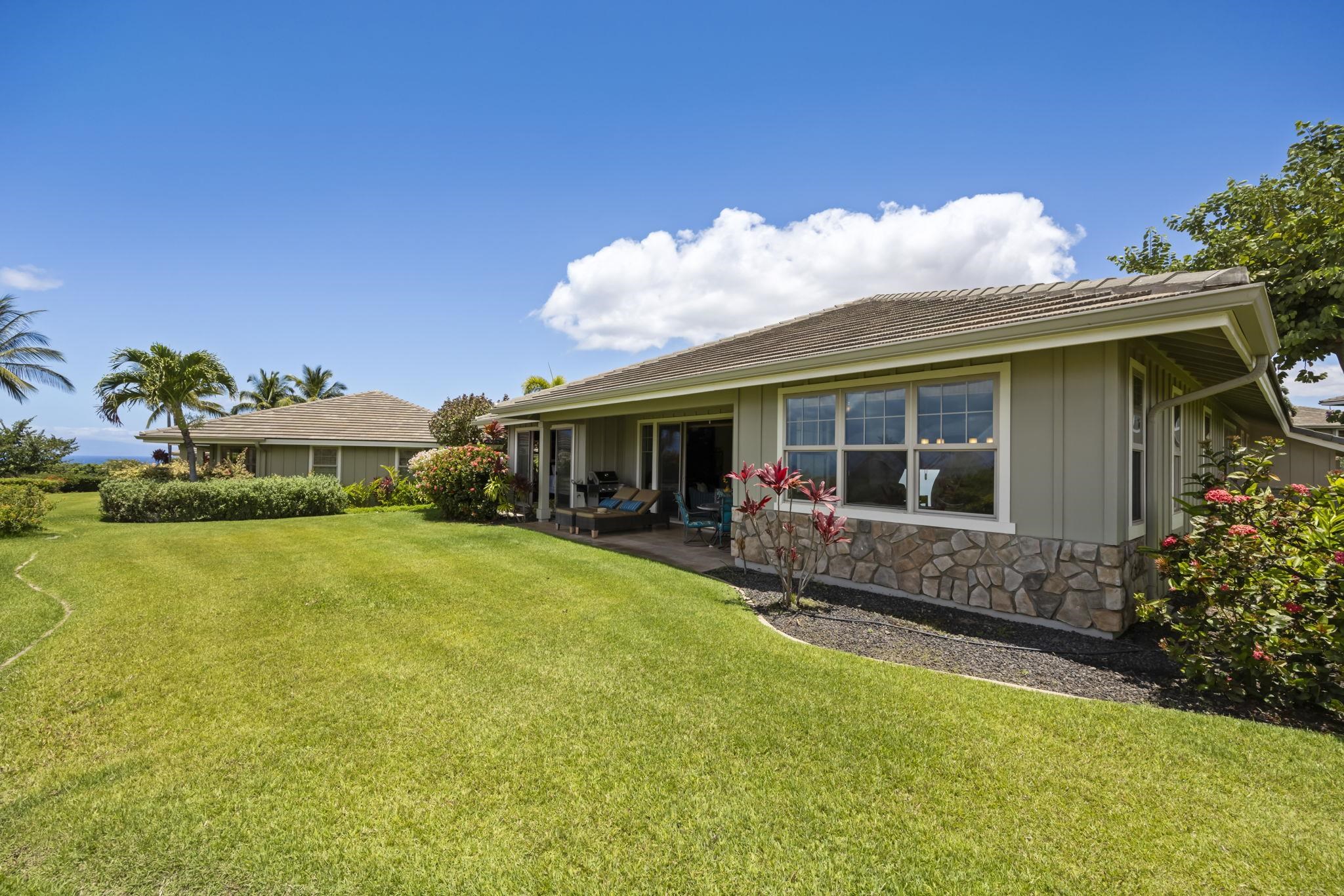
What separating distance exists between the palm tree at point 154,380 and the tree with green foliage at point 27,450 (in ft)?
52.8

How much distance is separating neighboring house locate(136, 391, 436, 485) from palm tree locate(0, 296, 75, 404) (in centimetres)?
627

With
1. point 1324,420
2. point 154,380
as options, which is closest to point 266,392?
point 154,380

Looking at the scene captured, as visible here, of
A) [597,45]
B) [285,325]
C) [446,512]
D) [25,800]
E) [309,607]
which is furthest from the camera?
[285,325]

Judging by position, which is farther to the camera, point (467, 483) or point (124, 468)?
point (124, 468)

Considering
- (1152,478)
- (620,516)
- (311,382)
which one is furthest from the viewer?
(311,382)

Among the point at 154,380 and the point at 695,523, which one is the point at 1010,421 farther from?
the point at 154,380

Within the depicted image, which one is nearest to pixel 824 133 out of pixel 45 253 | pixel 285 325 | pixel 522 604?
pixel 522 604

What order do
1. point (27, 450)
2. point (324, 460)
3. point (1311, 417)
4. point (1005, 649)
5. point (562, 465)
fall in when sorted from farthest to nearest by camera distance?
point (27, 450)
point (1311, 417)
point (324, 460)
point (562, 465)
point (1005, 649)

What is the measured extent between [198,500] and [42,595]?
27.6 ft

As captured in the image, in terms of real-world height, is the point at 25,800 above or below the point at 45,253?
below

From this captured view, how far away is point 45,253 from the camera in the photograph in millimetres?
12109

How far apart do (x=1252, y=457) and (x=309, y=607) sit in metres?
9.53

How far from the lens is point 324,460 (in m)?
20.2

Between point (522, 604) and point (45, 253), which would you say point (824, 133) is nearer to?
point (522, 604)
